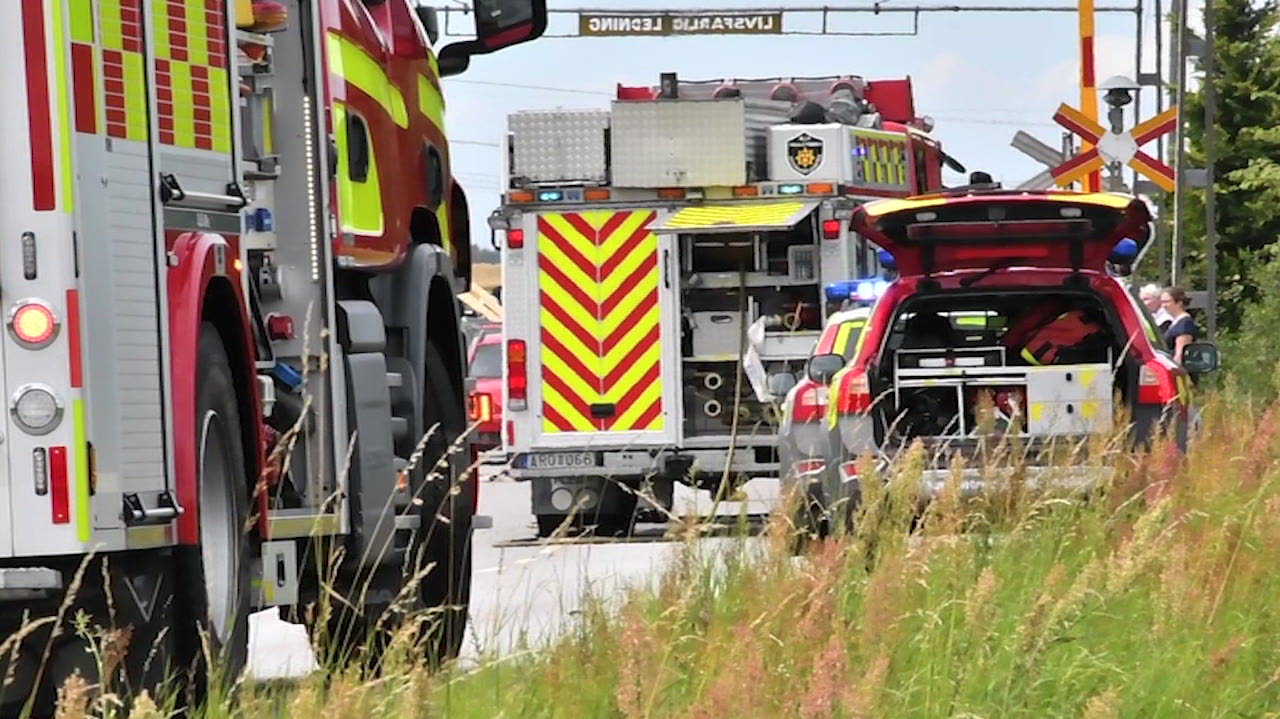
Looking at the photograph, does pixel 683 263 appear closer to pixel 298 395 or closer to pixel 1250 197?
pixel 298 395

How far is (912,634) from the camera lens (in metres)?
8.18

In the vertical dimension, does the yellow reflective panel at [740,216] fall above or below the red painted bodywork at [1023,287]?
above

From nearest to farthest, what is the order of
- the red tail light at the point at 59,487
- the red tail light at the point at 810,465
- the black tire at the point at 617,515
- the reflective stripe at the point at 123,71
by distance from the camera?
the red tail light at the point at 59,487 → the reflective stripe at the point at 123,71 → the red tail light at the point at 810,465 → the black tire at the point at 617,515

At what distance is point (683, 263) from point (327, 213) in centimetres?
1136

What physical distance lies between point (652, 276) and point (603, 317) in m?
0.47

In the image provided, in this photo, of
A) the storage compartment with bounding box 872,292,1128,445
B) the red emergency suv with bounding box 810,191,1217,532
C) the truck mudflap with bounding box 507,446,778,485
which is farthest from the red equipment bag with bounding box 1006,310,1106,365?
the truck mudflap with bounding box 507,446,778,485

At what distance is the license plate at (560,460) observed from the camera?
2094 centimetres

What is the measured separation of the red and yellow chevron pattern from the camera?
21.0 meters

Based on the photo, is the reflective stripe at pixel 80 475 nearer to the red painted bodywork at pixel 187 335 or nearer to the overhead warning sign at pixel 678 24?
the red painted bodywork at pixel 187 335

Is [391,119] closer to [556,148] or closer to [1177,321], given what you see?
[556,148]

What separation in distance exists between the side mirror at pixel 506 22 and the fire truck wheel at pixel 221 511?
2399mm

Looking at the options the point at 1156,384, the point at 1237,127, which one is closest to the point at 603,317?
the point at 1156,384

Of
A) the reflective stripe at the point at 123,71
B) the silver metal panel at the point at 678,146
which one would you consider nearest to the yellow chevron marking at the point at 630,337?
the silver metal panel at the point at 678,146

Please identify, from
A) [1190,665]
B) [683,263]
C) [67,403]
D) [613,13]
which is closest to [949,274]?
[683,263]
